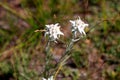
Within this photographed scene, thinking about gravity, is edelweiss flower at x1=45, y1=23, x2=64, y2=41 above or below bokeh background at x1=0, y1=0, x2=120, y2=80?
below

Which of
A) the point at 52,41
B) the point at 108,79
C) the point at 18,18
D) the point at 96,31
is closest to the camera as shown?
the point at 52,41

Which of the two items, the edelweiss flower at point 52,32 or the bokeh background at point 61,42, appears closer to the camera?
the edelweiss flower at point 52,32

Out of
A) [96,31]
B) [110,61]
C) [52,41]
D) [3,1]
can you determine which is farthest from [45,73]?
[3,1]

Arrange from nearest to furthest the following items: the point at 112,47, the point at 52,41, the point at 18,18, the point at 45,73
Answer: the point at 52,41, the point at 45,73, the point at 112,47, the point at 18,18

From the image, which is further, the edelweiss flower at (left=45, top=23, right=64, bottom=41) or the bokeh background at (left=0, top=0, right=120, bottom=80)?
the bokeh background at (left=0, top=0, right=120, bottom=80)

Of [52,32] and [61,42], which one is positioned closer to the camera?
[52,32]

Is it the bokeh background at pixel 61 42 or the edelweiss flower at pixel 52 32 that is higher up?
the bokeh background at pixel 61 42

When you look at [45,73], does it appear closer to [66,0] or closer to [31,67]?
[31,67]

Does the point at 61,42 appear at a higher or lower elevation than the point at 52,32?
higher
